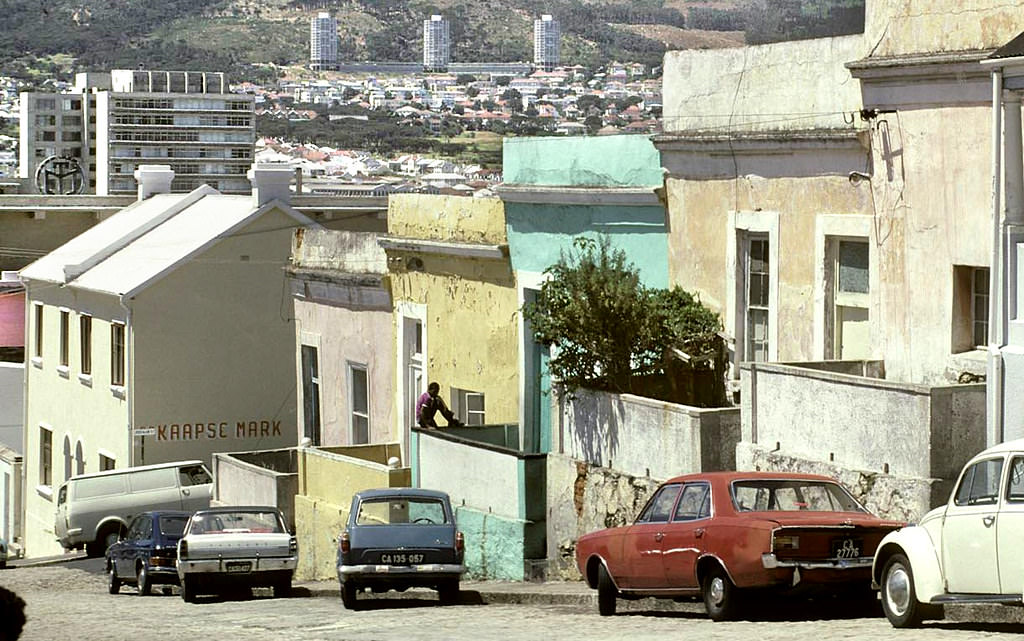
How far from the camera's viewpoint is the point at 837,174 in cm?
2258

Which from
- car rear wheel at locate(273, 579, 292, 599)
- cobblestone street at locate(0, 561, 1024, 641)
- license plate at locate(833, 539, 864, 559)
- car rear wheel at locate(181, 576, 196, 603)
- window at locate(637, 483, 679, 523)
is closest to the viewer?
cobblestone street at locate(0, 561, 1024, 641)

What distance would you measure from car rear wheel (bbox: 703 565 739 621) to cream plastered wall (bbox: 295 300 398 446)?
641 inches

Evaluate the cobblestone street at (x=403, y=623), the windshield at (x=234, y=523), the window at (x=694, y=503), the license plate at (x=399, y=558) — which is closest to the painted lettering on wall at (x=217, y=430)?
the cobblestone street at (x=403, y=623)

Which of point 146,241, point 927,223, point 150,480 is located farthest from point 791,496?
point 146,241

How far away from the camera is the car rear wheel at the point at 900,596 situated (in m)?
15.3

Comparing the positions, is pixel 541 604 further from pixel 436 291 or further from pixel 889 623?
pixel 436 291

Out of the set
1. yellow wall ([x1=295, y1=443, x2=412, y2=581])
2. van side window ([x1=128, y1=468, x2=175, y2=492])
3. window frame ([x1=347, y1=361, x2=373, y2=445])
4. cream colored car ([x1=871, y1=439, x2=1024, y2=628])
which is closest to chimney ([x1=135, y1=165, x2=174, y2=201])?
van side window ([x1=128, y1=468, x2=175, y2=492])

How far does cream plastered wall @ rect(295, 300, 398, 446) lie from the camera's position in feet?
111

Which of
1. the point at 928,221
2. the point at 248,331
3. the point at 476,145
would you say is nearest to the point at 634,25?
the point at 476,145

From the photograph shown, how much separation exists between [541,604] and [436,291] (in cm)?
1014

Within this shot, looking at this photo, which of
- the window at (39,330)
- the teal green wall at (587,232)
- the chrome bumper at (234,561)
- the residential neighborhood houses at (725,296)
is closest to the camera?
the residential neighborhood houses at (725,296)

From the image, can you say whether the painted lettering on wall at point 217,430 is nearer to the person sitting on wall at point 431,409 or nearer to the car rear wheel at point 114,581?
the car rear wheel at point 114,581

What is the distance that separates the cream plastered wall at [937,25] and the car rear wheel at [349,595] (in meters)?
8.70

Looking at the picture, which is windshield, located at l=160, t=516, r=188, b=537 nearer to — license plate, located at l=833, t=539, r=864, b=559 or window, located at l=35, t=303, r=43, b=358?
license plate, located at l=833, t=539, r=864, b=559
